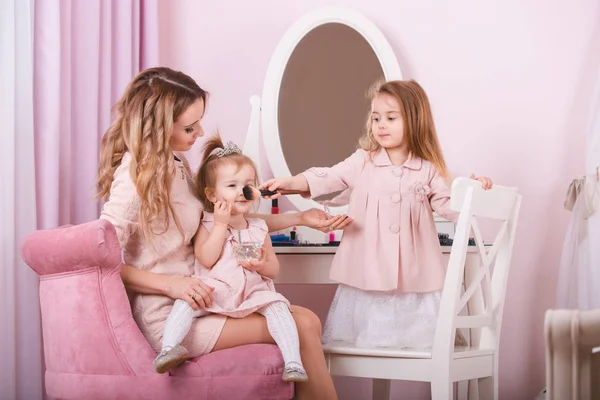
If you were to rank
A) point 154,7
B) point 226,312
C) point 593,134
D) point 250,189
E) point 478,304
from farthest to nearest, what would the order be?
point 154,7 → point 593,134 → point 478,304 → point 250,189 → point 226,312

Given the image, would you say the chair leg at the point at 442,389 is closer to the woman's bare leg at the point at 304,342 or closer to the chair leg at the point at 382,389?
the woman's bare leg at the point at 304,342

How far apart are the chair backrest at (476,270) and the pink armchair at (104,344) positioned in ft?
1.60

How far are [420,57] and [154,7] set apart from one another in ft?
3.43

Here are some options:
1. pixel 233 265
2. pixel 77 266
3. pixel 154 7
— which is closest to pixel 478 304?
pixel 233 265

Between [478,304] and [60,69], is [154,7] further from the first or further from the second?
[478,304]

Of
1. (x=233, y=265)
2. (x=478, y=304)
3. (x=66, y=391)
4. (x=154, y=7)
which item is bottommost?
(x=66, y=391)

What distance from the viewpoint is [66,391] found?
1615mm

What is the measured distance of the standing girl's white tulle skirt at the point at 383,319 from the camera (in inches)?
75.1

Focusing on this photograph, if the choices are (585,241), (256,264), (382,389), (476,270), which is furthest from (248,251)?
(585,241)

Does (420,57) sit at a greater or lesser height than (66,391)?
greater

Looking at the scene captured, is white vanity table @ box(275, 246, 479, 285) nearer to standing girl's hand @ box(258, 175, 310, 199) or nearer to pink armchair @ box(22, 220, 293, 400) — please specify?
standing girl's hand @ box(258, 175, 310, 199)

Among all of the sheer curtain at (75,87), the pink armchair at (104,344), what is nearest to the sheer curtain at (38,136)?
the sheer curtain at (75,87)

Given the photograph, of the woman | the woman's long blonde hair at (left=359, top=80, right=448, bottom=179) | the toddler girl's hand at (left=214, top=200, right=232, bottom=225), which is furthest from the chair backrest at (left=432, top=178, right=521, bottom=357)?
the toddler girl's hand at (left=214, top=200, right=232, bottom=225)

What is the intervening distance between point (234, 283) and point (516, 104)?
147 cm
